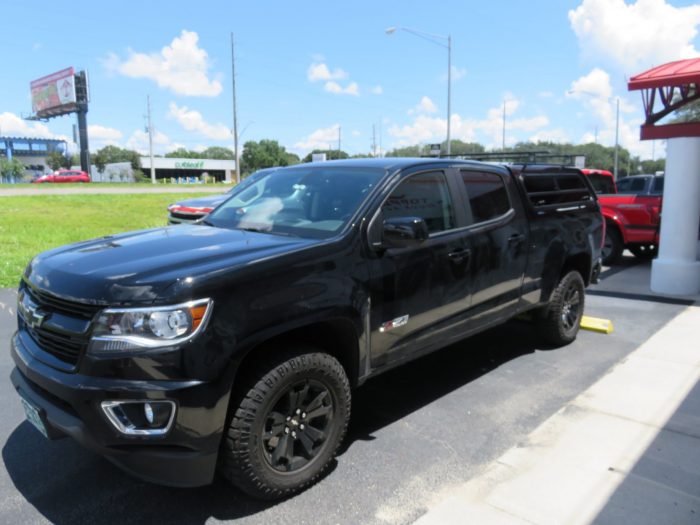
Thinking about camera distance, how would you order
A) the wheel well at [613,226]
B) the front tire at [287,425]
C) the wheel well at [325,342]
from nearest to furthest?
the front tire at [287,425] → the wheel well at [325,342] → the wheel well at [613,226]

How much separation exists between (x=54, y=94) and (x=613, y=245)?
268ft

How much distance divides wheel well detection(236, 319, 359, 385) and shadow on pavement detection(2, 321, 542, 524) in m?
0.66

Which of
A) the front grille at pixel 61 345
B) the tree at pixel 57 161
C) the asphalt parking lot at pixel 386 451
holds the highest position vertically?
the tree at pixel 57 161

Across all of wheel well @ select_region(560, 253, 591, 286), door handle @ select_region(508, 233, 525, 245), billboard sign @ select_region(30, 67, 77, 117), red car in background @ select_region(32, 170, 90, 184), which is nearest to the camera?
door handle @ select_region(508, 233, 525, 245)

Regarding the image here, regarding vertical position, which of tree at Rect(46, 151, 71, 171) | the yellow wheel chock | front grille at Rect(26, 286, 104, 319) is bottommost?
the yellow wheel chock

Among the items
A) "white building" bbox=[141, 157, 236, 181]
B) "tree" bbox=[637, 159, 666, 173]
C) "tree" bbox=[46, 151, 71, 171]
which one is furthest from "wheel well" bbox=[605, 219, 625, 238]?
"tree" bbox=[46, 151, 71, 171]

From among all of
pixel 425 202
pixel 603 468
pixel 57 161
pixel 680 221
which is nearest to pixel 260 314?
pixel 425 202

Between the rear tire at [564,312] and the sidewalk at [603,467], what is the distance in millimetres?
790

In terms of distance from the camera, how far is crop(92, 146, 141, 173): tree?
306 feet

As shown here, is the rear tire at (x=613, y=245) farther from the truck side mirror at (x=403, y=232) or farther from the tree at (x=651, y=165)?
the tree at (x=651, y=165)

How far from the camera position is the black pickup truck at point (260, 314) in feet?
8.05

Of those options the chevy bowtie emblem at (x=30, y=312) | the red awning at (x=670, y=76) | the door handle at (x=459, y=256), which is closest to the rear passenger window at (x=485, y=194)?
the door handle at (x=459, y=256)

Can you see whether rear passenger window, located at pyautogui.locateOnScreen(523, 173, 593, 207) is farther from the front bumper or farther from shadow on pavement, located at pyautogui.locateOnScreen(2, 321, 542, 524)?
the front bumper

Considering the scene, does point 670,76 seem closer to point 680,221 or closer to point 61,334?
point 680,221
